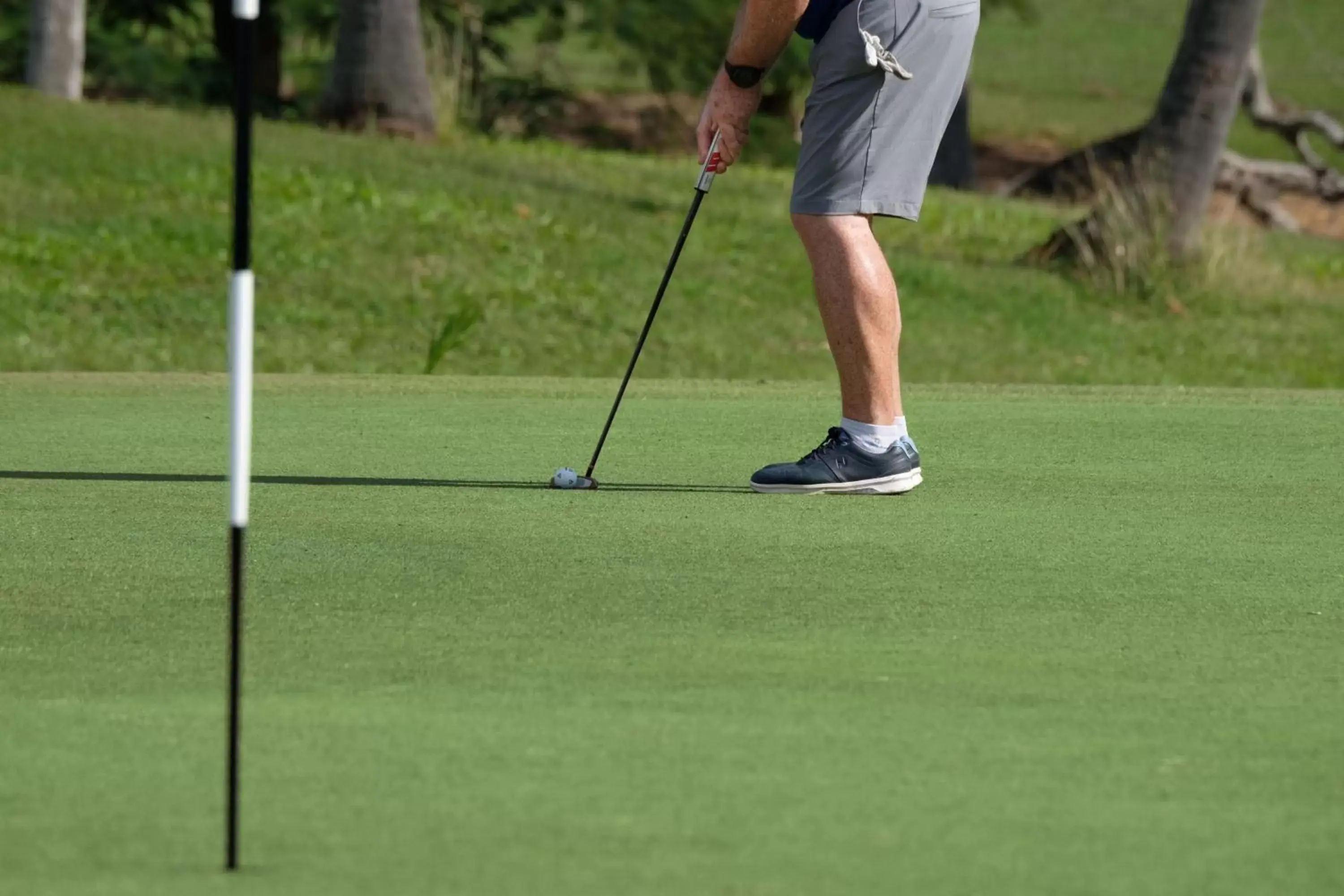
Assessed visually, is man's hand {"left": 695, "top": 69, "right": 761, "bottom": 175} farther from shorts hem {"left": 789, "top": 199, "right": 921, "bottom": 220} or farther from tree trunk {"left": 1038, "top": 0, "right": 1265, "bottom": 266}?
tree trunk {"left": 1038, "top": 0, "right": 1265, "bottom": 266}

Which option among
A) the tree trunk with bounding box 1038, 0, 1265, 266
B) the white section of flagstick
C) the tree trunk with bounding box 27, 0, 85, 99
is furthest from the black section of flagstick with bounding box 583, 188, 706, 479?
the tree trunk with bounding box 27, 0, 85, 99

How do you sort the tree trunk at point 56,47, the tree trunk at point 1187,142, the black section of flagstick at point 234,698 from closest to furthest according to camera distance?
the black section of flagstick at point 234,698
the tree trunk at point 1187,142
the tree trunk at point 56,47

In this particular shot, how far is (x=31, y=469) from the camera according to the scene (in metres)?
5.79

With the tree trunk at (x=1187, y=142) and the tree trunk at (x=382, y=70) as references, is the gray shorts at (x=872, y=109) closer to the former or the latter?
the tree trunk at (x=1187, y=142)

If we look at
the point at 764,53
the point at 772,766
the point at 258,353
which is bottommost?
the point at 258,353

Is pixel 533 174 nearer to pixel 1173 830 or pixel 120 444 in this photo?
pixel 120 444

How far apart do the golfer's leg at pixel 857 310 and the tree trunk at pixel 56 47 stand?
12.8m

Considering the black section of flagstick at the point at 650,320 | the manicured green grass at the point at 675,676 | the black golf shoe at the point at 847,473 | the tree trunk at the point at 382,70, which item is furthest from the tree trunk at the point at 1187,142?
the black golf shoe at the point at 847,473

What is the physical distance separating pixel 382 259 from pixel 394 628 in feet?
31.4

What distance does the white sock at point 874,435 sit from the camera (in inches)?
220

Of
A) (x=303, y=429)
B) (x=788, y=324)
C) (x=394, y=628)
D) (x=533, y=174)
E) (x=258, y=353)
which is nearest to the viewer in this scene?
(x=394, y=628)

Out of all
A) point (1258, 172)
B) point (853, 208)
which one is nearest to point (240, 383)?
point (853, 208)

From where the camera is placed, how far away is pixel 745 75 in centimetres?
571

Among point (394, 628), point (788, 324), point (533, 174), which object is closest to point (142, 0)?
point (533, 174)
